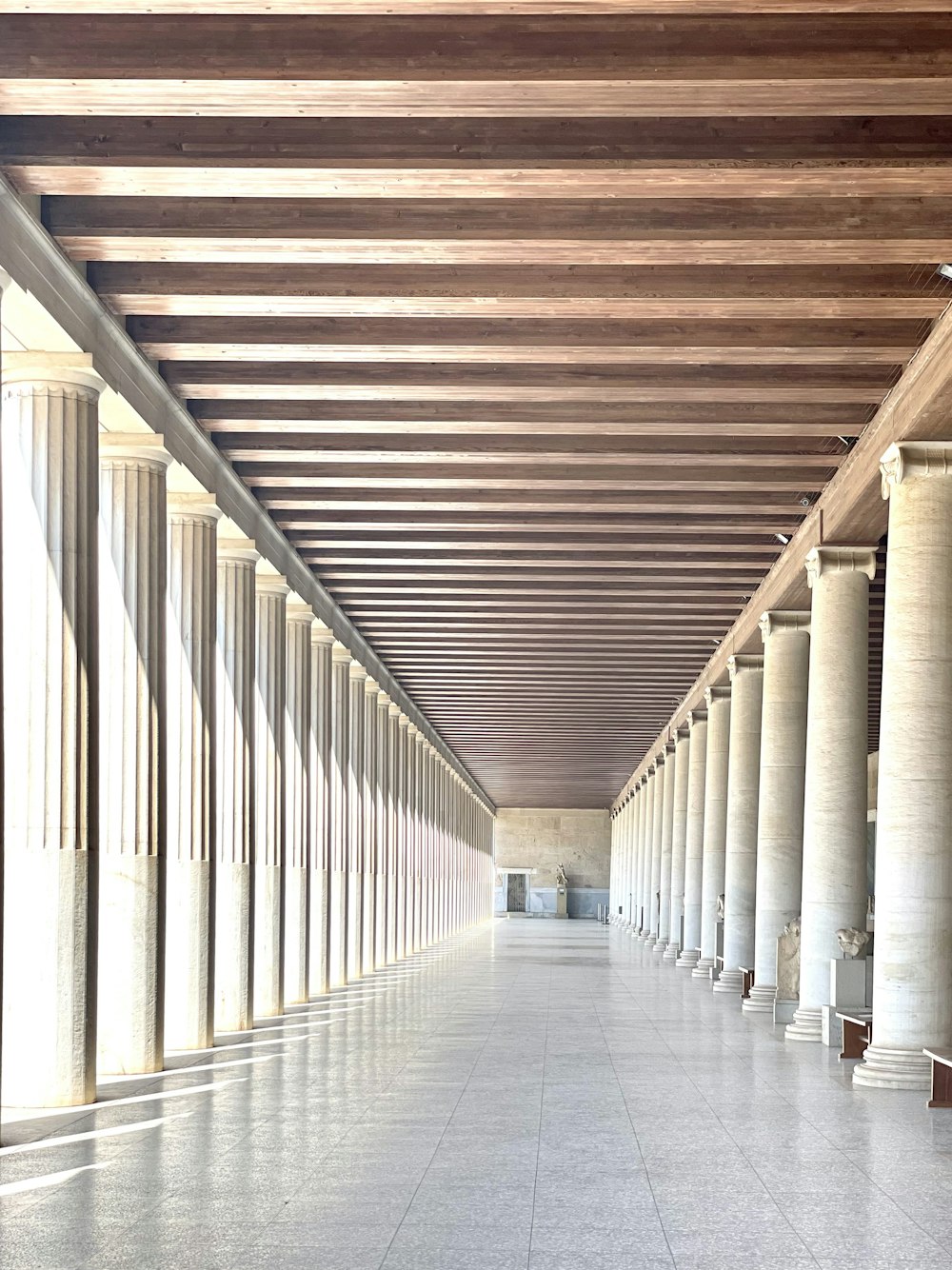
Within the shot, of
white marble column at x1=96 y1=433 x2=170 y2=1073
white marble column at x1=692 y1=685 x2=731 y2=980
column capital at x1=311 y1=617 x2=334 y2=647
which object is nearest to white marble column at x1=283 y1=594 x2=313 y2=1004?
column capital at x1=311 y1=617 x2=334 y2=647

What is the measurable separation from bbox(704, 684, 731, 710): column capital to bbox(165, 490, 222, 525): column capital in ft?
64.9

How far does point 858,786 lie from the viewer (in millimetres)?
21766

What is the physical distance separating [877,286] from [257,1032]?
12.7m

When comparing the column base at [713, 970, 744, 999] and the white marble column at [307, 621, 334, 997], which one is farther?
the column base at [713, 970, 744, 999]

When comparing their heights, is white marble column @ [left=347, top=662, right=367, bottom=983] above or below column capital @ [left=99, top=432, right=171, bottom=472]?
below

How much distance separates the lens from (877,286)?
1480cm

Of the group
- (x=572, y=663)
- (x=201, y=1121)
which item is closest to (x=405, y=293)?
(x=201, y=1121)

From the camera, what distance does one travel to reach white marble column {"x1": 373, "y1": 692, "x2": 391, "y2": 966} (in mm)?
41094

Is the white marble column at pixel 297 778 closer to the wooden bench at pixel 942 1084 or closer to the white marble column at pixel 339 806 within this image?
Result: the white marble column at pixel 339 806

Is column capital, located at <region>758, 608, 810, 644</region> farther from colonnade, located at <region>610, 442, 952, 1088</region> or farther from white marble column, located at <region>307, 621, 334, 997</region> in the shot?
white marble column, located at <region>307, 621, 334, 997</region>

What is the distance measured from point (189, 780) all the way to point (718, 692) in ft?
66.0

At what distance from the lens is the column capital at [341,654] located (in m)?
32.9

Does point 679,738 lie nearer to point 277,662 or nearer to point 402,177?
point 277,662

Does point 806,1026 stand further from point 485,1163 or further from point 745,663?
point 745,663
